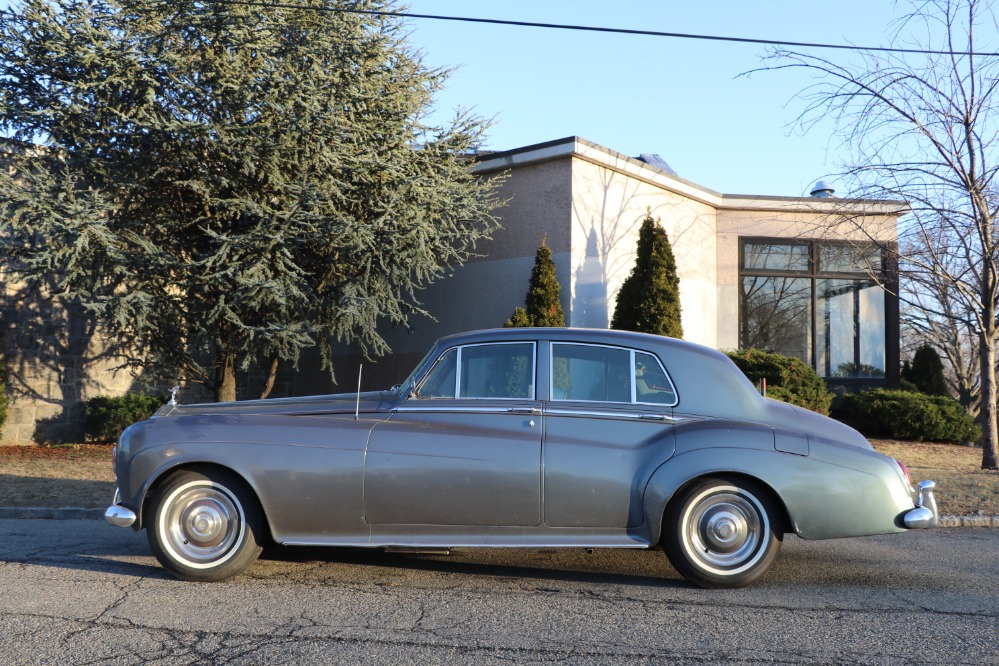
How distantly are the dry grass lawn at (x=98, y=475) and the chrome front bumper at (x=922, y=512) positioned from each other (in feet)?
11.9

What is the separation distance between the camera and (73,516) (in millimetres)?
8555

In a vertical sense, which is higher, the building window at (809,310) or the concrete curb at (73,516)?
the building window at (809,310)

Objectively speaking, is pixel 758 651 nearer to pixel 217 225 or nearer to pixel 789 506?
pixel 789 506

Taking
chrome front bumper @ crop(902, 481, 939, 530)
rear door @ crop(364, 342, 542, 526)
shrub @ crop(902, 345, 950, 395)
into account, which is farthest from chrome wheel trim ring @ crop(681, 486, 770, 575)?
shrub @ crop(902, 345, 950, 395)

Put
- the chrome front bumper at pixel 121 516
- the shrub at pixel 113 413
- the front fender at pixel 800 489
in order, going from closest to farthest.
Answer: the front fender at pixel 800 489 → the chrome front bumper at pixel 121 516 → the shrub at pixel 113 413

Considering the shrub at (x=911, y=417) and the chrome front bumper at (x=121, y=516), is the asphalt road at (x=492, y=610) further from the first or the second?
the shrub at (x=911, y=417)

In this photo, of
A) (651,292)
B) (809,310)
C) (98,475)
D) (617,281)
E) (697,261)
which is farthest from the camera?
(809,310)

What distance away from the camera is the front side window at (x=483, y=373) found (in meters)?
5.66

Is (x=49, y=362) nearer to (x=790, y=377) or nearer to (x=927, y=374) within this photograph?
(x=790, y=377)

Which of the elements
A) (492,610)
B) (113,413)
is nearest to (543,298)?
(113,413)

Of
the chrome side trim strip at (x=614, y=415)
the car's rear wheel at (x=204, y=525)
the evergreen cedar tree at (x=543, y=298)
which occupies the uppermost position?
the evergreen cedar tree at (x=543, y=298)

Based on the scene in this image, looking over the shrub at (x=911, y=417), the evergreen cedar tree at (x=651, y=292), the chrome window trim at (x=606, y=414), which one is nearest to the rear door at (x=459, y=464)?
the chrome window trim at (x=606, y=414)

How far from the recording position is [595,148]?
14.3 m

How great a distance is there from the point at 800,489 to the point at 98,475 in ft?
29.9
